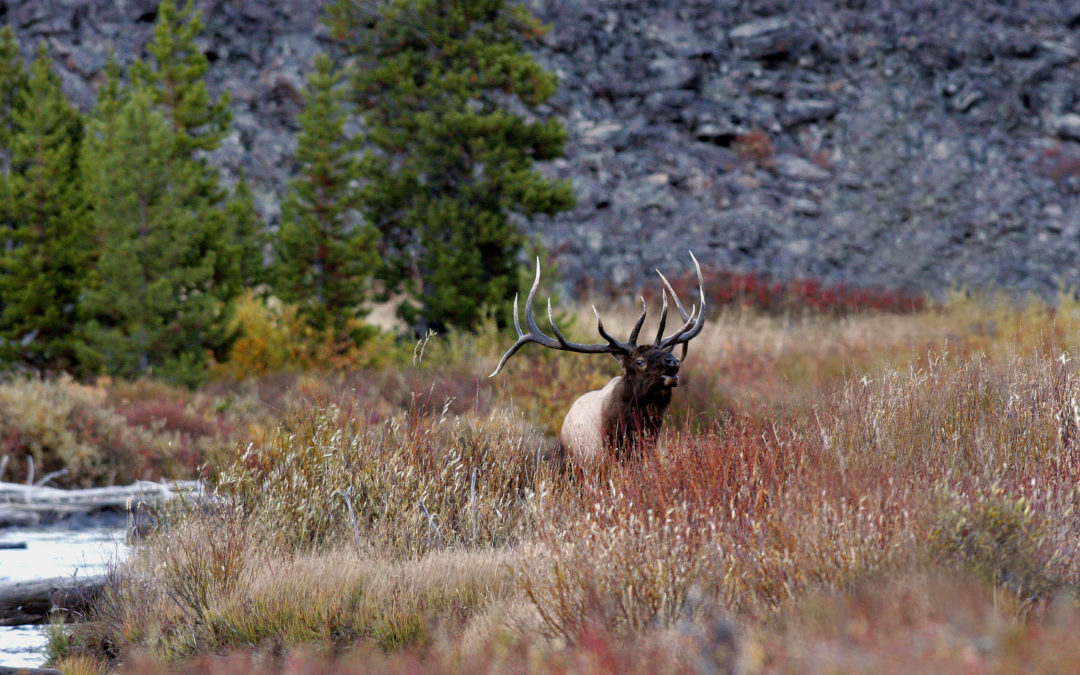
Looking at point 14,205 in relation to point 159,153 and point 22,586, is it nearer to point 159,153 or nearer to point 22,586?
point 159,153

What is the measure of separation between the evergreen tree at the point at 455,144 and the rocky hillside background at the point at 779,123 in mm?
11467

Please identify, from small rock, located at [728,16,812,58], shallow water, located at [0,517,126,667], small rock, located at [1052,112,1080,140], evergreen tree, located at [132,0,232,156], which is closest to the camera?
shallow water, located at [0,517,126,667]

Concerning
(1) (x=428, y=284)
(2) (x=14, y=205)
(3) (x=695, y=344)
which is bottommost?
(3) (x=695, y=344)

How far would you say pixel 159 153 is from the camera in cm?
1675

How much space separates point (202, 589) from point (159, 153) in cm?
1206

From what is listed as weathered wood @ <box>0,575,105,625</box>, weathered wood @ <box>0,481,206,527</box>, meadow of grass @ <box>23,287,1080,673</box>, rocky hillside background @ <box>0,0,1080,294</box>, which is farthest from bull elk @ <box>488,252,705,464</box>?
rocky hillside background @ <box>0,0,1080,294</box>

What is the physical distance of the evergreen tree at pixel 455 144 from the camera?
59.2ft

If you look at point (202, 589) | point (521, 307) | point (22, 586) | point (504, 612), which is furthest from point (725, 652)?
point (521, 307)

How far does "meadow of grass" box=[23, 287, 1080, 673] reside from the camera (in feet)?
14.0

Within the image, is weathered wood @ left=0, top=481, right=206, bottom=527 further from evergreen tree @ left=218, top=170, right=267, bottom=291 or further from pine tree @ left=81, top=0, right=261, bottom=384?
evergreen tree @ left=218, top=170, right=267, bottom=291

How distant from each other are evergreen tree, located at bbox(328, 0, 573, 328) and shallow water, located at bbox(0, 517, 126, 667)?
8689 mm

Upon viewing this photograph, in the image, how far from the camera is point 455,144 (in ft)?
60.4

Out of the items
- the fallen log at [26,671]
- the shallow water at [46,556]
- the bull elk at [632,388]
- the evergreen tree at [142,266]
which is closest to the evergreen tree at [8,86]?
the evergreen tree at [142,266]

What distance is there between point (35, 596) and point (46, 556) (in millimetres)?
1448
